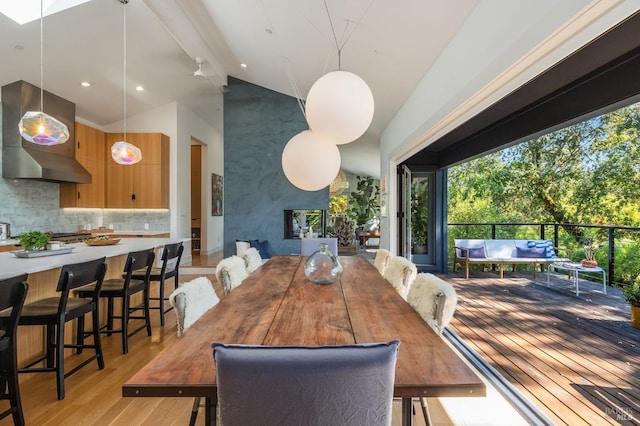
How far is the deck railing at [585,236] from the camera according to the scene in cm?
568

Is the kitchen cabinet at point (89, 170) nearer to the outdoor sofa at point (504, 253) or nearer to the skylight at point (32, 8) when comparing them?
the skylight at point (32, 8)

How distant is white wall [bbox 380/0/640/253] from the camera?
4.89 ft

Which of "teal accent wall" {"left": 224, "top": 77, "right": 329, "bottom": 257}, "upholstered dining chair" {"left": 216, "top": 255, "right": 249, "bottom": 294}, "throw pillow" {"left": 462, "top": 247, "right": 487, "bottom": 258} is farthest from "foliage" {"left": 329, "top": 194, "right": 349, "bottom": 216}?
"upholstered dining chair" {"left": 216, "top": 255, "right": 249, "bottom": 294}

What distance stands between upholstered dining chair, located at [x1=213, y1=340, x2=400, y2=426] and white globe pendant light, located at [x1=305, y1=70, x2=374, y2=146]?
64.0 inches

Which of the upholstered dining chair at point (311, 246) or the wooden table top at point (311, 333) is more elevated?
the upholstered dining chair at point (311, 246)

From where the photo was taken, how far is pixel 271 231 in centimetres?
675

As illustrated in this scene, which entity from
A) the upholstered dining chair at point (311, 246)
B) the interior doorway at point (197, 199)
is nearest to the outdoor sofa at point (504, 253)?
the upholstered dining chair at point (311, 246)

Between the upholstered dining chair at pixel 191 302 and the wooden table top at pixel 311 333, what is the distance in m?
0.06

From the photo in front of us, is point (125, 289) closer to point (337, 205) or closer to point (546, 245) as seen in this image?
point (546, 245)

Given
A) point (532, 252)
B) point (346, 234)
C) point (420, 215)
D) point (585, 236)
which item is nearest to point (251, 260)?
point (420, 215)

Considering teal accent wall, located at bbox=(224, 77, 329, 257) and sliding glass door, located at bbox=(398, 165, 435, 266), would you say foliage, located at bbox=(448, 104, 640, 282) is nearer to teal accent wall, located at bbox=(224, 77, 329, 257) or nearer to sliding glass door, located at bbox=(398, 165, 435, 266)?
sliding glass door, located at bbox=(398, 165, 435, 266)

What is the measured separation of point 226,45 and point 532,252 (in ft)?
22.1

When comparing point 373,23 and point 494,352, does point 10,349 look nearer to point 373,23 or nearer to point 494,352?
point 494,352

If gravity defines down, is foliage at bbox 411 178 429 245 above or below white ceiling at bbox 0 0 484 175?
below
